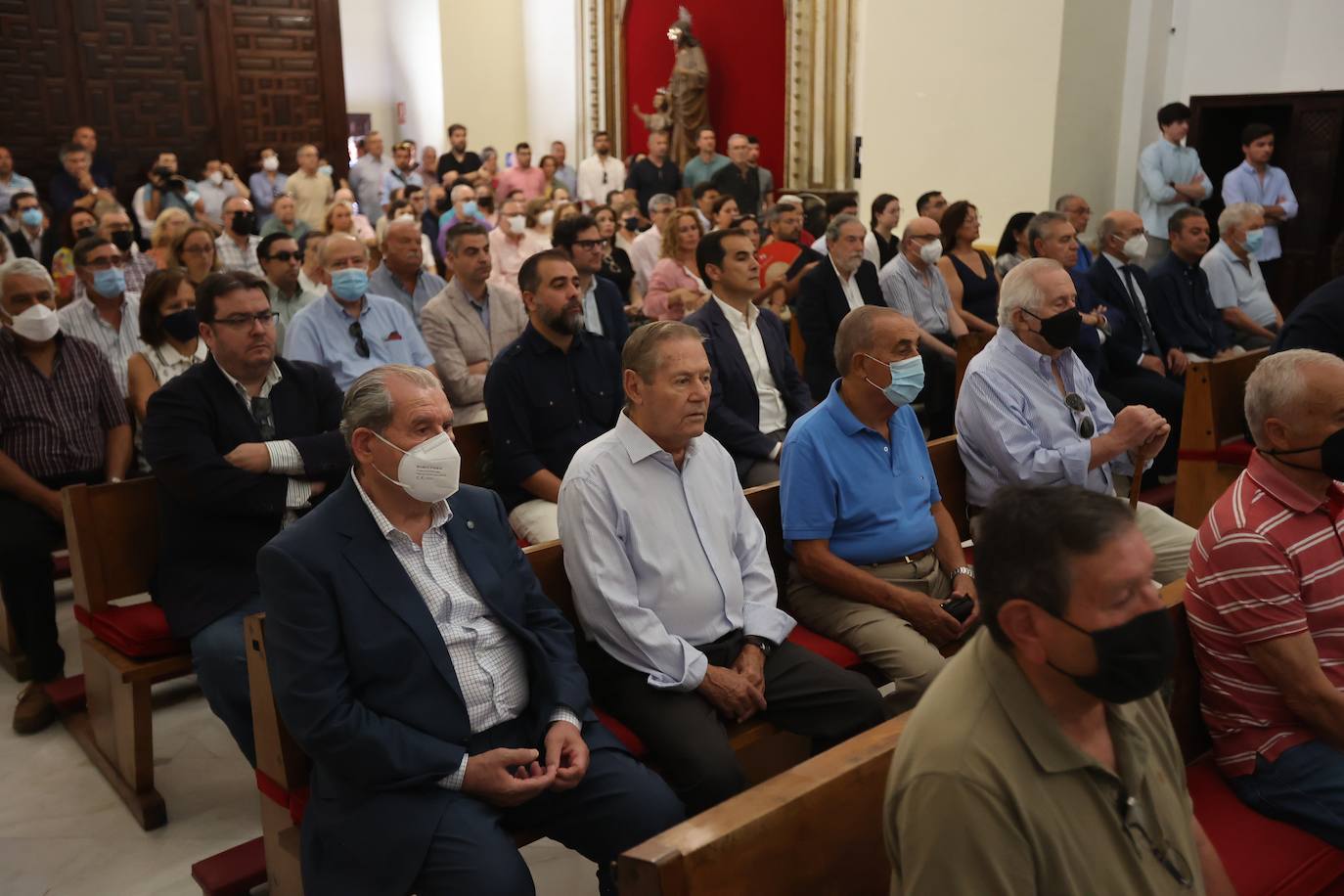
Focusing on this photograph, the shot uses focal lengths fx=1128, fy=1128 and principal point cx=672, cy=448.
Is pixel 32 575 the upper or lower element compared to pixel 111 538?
lower

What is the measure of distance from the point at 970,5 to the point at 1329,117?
2.70m

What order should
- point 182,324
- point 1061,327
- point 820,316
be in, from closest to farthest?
point 1061,327 < point 182,324 < point 820,316

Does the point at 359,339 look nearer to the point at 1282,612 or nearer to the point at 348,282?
the point at 348,282

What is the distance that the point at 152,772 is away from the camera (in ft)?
10.1

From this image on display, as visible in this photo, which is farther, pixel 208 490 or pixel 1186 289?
pixel 1186 289

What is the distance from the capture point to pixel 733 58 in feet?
42.8

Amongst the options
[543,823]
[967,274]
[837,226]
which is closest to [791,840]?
[543,823]

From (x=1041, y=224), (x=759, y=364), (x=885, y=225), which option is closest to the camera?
(x=759, y=364)

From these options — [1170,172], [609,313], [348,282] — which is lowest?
[609,313]

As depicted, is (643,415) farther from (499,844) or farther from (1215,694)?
(1215,694)

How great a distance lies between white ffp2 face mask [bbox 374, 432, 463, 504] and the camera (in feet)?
7.25

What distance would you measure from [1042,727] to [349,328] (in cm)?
371

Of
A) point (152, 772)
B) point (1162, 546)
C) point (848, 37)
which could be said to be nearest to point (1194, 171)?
point (848, 37)

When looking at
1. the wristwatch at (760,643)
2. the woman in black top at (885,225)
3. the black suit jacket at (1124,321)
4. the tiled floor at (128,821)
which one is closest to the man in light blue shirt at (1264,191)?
the woman in black top at (885,225)
